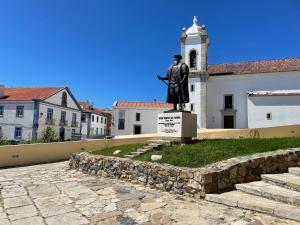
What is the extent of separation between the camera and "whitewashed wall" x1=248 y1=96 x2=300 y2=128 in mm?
24266

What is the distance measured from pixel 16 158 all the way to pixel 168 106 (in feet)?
99.5

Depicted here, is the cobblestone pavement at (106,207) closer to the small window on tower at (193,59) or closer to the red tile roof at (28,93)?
the small window on tower at (193,59)

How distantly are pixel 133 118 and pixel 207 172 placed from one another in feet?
113

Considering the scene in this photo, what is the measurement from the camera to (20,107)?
1385 inches

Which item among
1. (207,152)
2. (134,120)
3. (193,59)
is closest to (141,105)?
(134,120)

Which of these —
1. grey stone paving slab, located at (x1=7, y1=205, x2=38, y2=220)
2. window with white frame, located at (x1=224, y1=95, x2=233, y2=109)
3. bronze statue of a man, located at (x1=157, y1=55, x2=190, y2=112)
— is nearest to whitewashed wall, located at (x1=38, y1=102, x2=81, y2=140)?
window with white frame, located at (x1=224, y1=95, x2=233, y2=109)

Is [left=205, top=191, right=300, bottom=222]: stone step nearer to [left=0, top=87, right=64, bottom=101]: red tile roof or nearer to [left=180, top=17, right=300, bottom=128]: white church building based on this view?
[left=180, top=17, right=300, bottom=128]: white church building

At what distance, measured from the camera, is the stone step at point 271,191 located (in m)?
4.92

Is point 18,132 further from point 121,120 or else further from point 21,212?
point 21,212

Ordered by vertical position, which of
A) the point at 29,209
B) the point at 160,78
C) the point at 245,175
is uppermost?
the point at 160,78

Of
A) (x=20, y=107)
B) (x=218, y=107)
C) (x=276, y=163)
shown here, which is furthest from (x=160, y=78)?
(x=20, y=107)

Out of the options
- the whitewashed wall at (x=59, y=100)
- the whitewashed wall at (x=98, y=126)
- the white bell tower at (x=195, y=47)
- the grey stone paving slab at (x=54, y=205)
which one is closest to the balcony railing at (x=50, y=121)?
the whitewashed wall at (x=59, y=100)

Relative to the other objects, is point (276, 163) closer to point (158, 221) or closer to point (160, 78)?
point (158, 221)

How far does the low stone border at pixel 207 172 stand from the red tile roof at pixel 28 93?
A: 101ft
